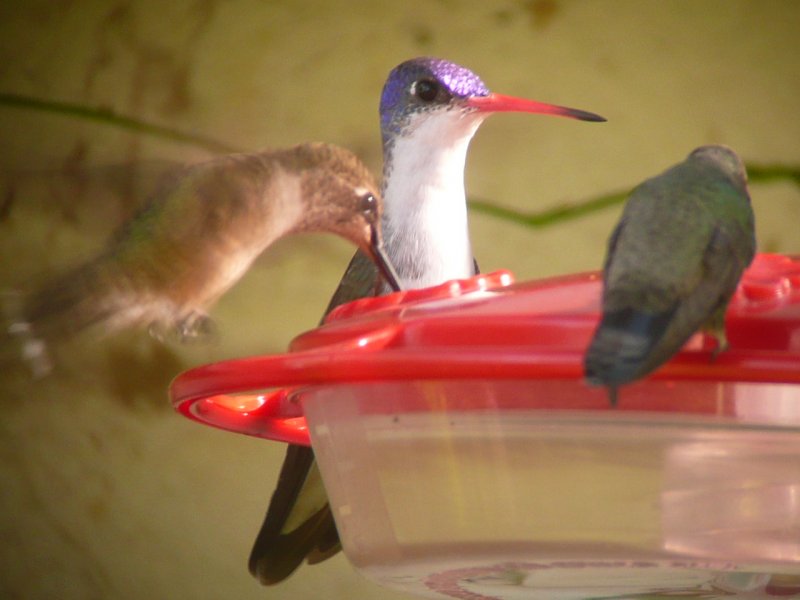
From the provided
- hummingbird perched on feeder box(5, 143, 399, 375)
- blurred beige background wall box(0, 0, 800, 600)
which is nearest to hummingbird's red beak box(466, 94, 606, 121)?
hummingbird perched on feeder box(5, 143, 399, 375)

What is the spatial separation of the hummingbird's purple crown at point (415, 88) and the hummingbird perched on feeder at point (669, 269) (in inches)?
23.3

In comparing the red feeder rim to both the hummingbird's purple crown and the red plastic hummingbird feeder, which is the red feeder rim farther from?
the hummingbird's purple crown

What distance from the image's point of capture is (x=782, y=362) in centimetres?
70

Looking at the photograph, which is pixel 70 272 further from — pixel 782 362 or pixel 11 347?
pixel 782 362

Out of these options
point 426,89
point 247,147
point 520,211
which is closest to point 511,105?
point 426,89

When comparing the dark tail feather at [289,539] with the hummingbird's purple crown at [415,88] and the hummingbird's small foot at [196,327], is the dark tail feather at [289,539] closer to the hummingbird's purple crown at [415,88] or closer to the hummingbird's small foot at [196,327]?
the hummingbird's small foot at [196,327]

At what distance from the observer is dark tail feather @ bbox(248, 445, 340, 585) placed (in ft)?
4.52

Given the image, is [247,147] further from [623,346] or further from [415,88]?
[623,346]

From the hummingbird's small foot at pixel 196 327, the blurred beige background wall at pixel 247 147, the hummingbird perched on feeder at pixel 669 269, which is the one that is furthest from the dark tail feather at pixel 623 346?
the blurred beige background wall at pixel 247 147

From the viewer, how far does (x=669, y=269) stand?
681 millimetres

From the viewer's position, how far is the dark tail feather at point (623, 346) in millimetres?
610

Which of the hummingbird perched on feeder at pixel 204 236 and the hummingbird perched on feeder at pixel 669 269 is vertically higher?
the hummingbird perched on feeder at pixel 204 236

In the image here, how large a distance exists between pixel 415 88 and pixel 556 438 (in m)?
0.75

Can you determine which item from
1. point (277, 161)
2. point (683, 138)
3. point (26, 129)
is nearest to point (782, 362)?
point (277, 161)
